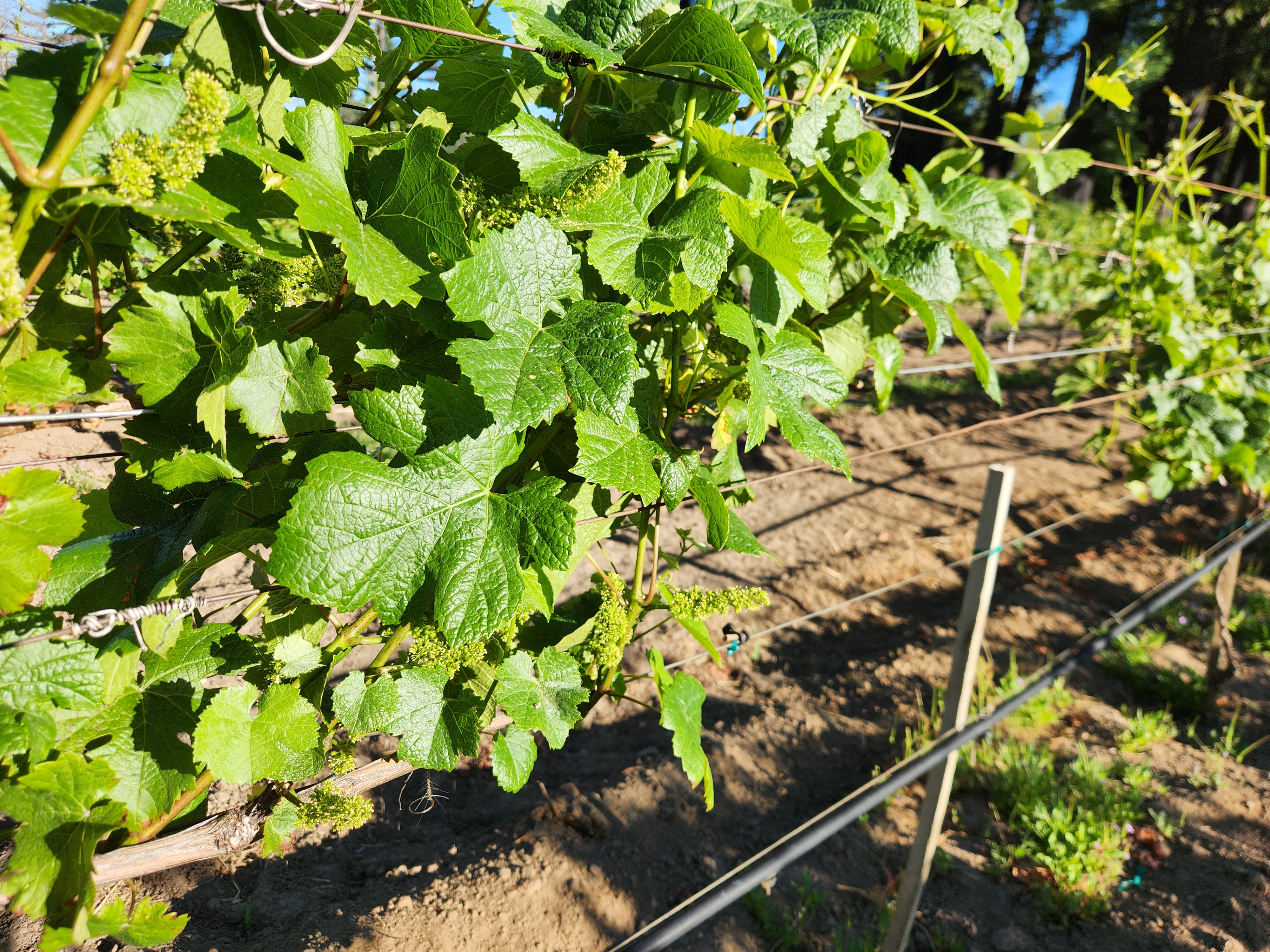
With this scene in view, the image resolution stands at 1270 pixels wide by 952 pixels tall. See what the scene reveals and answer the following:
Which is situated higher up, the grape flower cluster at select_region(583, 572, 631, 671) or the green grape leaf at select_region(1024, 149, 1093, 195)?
the green grape leaf at select_region(1024, 149, 1093, 195)

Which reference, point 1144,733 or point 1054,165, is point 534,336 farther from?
point 1144,733

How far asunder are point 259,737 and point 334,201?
648mm

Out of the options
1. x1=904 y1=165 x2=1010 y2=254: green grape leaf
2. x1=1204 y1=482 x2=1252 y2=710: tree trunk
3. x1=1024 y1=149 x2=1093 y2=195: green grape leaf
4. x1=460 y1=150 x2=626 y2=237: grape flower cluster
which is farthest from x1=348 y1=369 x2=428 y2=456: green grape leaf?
x1=1204 y1=482 x2=1252 y2=710: tree trunk

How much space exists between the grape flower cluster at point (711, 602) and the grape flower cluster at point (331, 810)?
20.6 inches

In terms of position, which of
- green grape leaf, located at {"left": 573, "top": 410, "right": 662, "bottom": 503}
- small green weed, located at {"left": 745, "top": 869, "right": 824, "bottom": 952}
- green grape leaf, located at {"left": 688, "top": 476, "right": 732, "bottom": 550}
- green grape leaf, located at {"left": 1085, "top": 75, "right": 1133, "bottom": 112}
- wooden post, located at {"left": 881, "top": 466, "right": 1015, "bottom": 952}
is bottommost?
small green weed, located at {"left": 745, "top": 869, "right": 824, "bottom": 952}

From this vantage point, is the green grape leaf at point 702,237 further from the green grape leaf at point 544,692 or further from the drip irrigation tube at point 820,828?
the drip irrigation tube at point 820,828

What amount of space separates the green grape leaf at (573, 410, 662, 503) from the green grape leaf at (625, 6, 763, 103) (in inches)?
16.1

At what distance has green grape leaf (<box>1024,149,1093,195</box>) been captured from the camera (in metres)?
1.72

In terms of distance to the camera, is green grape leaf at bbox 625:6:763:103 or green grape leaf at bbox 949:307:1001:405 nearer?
green grape leaf at bbox 625:6:763:103

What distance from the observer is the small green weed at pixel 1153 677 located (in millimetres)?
4406

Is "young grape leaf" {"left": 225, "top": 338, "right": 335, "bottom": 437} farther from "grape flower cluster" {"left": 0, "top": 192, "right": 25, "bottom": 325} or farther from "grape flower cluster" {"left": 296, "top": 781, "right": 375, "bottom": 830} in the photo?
"grape flower cluster" {"left": 296, "top": 781, "right": 375, "bottom": 830}

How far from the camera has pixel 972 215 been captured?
4.75 ft

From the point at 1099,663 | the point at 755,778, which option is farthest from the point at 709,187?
the point at 1099,663

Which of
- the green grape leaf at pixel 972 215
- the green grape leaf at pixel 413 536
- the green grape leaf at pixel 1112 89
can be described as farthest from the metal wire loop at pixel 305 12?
the green grape leaf at pixel 1112 89
